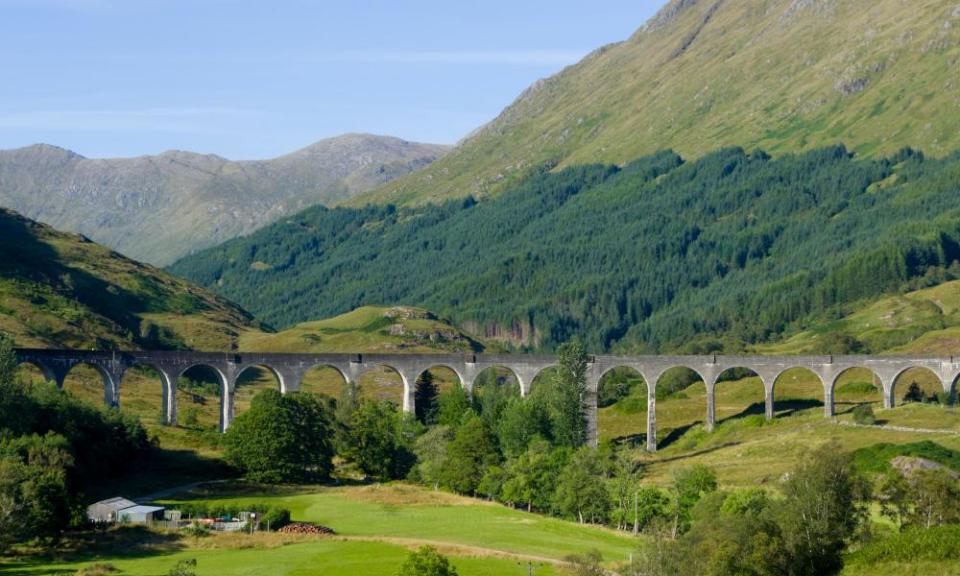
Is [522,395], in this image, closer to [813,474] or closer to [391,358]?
[391,358]

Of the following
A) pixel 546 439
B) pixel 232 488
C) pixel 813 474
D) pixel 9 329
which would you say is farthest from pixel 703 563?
pixel 9 329

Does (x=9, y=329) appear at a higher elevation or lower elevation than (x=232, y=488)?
higher

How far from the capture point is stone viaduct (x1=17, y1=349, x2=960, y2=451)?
12444 cm

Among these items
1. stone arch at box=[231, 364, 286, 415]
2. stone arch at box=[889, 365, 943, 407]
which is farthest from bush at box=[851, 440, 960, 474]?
stone arch at box=[231, 364, 286, 415]

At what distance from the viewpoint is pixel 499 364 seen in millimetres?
138125

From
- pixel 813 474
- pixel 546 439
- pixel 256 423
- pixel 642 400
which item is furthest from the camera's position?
pixel 642 400

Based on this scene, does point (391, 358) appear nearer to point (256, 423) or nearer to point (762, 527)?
point (256, 423)

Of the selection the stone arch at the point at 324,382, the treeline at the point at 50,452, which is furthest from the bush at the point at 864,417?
the treeline at the point at 50,452

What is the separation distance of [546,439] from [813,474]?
4477 centimetres

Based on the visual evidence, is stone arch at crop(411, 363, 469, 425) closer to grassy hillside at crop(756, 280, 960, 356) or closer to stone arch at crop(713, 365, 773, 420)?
stone arch at crop(713, 365, 773, 420)

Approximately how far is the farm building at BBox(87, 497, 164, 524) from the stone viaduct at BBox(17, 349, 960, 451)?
4132 centimetres

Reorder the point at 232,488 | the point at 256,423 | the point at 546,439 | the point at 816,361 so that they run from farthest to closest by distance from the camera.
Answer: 1. the point at 816,361
2. the point at 546,439
3. the point at 256,423
4. the point at 232,488

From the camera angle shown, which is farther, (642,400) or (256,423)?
(642,400)

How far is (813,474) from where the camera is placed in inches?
2849
